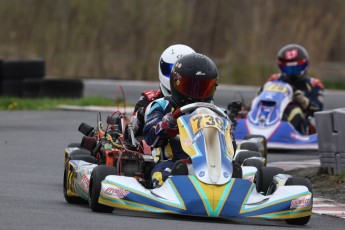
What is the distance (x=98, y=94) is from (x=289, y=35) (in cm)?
586

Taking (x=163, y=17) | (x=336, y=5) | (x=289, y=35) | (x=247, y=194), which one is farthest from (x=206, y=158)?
(x=336, y=5)

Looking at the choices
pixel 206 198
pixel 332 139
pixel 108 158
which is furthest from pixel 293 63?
pixel 206 198

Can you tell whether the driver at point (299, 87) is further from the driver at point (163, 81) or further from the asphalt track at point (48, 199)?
the driver at point (163, 81)

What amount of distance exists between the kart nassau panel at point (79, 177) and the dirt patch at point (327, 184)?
8.10 ft

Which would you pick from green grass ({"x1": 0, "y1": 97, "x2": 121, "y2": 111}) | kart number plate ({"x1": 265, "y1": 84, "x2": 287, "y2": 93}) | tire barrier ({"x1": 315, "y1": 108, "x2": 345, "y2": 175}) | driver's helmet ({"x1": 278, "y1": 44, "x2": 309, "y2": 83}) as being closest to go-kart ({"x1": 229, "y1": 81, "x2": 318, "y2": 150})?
kart number plate ({"x1": 265, "y1": 84, "x2": 287, "y2": 93})

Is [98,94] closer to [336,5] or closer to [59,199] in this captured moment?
[336,5]

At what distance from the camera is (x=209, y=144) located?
8.80m

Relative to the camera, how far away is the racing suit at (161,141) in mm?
9094

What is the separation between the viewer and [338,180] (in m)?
11.8

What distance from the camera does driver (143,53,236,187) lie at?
363 inches

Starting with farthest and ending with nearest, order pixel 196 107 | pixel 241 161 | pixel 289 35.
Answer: pixel 289 35 < pixel 241 161 < pixel 196 107

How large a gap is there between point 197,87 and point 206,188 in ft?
3.96

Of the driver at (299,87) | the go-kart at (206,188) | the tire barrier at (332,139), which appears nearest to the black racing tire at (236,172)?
the go-kart at (206,188)

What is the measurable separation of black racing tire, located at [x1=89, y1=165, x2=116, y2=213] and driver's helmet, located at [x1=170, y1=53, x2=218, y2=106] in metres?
0.92
